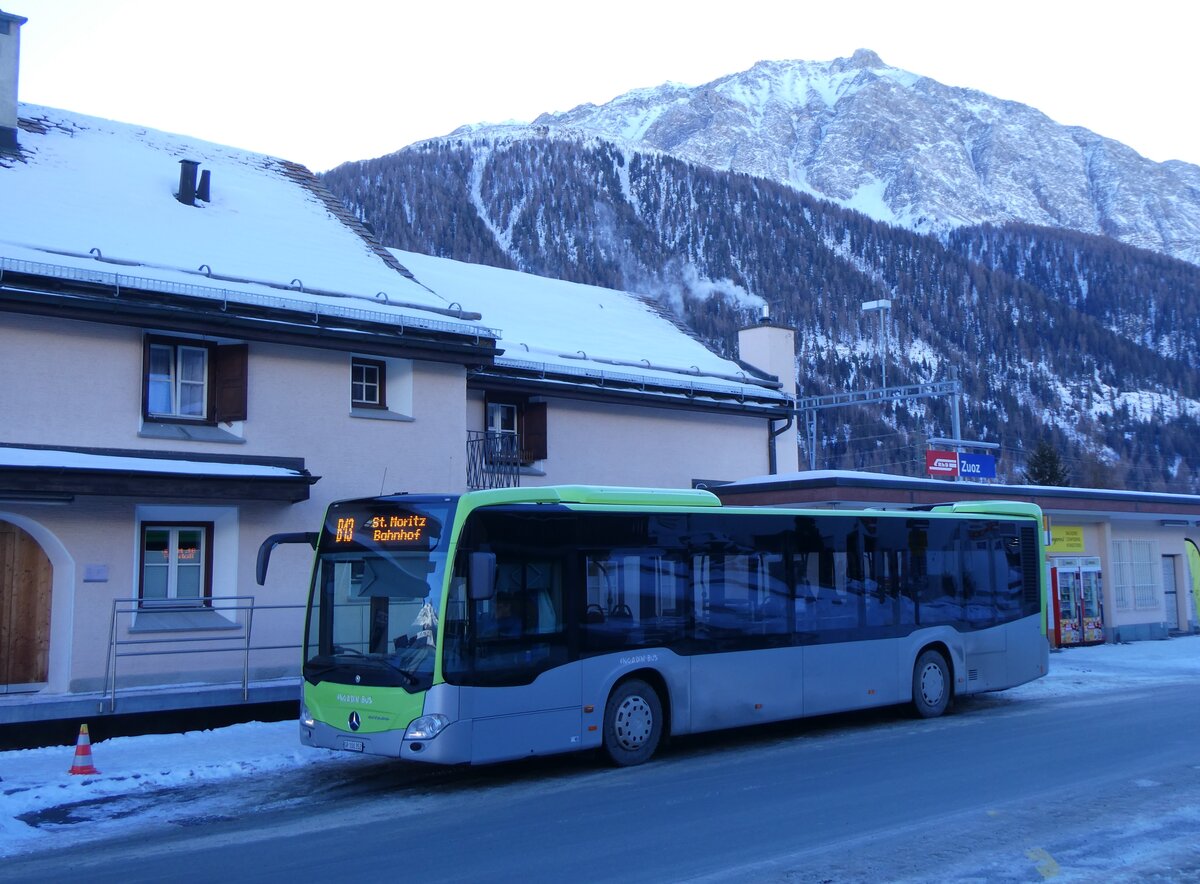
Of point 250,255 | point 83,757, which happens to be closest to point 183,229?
point 250,255

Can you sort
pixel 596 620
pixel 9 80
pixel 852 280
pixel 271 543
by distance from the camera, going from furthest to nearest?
pixel 852 280
pixel 9 80
pixel 596 620
pixel 271 543

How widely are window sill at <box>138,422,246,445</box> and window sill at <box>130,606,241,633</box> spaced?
2.38 meters

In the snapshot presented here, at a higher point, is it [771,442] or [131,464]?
[771,442]

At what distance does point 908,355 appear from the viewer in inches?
5261

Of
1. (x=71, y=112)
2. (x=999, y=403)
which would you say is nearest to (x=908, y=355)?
(x=999, y=403)

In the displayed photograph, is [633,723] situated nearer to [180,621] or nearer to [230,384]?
[180,621]

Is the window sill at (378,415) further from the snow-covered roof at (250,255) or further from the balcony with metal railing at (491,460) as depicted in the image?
the balcony with metal railing at (491,460)

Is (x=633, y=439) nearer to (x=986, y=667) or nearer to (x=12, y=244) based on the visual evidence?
(x=986, y=667)

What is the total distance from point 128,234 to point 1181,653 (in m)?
23.4

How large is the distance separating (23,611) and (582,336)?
527 inches

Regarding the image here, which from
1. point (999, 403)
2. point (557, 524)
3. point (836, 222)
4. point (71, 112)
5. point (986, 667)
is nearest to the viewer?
point (557, 524)

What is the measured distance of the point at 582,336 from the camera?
26.6 meters

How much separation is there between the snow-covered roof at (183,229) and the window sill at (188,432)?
74.0 inches

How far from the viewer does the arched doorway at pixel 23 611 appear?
53.0 feet
